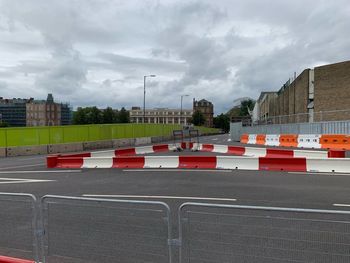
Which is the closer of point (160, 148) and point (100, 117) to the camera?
point (160, 148)

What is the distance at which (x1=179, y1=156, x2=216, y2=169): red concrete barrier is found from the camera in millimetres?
15719

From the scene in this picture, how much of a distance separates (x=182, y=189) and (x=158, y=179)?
2269 millimetres

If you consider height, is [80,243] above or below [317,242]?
below

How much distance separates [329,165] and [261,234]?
415 inches

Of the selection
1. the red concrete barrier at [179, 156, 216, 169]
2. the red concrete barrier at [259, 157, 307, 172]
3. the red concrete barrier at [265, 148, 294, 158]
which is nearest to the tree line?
the red concrete barrier at [265, 148, 294, 158]

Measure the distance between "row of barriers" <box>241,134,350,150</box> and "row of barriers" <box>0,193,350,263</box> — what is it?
71.6 feet

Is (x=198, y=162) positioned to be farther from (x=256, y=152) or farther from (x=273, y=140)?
(x=273, y=140)

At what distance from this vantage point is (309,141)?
1112 inches

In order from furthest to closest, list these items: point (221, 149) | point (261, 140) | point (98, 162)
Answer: point (261, 140) → point (221, 149) → point (98, 162)

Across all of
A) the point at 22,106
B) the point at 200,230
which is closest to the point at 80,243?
the point at 200,230

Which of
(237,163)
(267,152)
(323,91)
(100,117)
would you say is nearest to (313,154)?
(267,152)

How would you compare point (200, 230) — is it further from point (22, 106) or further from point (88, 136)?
point (22, 106)

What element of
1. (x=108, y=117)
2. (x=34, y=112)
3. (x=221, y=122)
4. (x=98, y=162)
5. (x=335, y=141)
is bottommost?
(x=98, y=162)

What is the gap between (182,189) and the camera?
10852 mm
